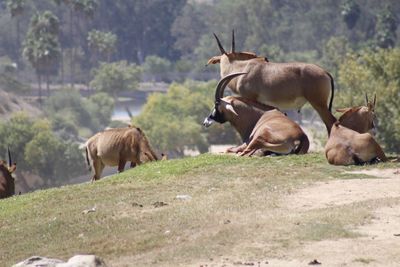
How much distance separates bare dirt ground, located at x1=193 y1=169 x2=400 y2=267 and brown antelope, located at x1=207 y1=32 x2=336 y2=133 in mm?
3733

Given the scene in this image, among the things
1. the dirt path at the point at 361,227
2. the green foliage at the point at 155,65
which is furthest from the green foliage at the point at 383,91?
the green foliage at the point at 155,65

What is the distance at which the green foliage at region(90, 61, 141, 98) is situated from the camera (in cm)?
11418

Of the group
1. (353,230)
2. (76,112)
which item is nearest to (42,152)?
(76,112)

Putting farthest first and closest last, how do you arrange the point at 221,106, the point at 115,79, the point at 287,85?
the point at 115,79 → the point at 221,106 → the point at 287,85

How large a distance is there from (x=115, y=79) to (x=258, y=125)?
321 ft

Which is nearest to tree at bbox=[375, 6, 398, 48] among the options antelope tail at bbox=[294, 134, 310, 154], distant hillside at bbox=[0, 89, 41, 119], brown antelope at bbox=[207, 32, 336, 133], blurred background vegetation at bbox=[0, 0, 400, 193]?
blurred background vegetation at bbox=[0, 0, 400, 193]

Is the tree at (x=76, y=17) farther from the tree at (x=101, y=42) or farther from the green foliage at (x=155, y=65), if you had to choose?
the green foliage at (x=155, y=65)

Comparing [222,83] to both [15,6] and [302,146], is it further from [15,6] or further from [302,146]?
[15,6]

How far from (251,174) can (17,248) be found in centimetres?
405

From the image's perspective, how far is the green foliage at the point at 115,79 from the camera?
114181mm

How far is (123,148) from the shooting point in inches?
754

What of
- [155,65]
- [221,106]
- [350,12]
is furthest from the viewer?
[155,65]

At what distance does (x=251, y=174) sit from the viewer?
1568cm

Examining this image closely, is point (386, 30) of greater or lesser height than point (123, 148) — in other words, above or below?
below
